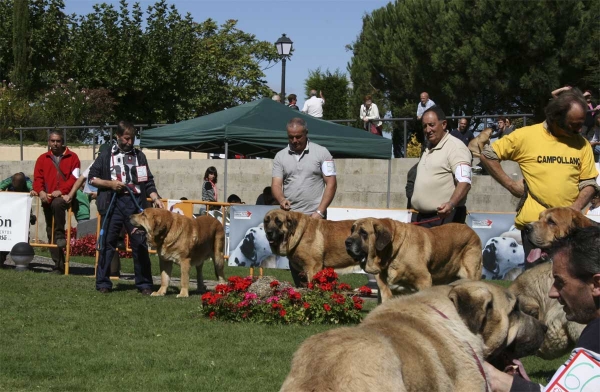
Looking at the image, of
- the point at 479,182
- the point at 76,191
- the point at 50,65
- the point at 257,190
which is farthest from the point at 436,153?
the point at 50,65

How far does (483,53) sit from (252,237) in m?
25.4

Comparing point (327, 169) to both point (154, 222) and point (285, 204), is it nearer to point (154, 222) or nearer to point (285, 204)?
point (285, 204)

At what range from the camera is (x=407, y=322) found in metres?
3.75

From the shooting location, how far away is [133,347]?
24.8 feet

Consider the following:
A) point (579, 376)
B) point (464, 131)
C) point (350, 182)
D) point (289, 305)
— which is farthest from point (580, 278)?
point (350, 182)

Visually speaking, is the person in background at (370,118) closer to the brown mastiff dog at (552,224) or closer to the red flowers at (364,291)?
the red flowers at (364,291)

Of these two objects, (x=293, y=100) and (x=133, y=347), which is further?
(x=293, y=100)

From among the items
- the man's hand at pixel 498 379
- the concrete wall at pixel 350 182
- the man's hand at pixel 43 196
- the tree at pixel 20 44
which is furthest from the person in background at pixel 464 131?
the tree at pixel 20 44

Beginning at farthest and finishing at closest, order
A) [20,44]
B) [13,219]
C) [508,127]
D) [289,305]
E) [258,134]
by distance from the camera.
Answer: [20,44]
[508,127]
[258,134]
[13,219]
[289,305]

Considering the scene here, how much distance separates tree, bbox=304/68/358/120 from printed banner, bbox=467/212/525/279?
3037 centimetres

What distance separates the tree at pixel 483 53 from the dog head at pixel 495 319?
2970 centimetres

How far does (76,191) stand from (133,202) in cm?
287

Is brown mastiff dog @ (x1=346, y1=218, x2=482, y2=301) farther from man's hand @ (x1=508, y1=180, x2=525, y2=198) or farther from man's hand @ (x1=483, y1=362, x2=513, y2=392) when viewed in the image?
man's hand @ (x1=483, y1=362, x2=513, y2=392)

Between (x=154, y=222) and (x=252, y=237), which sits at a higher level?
(x=154, y=222)
